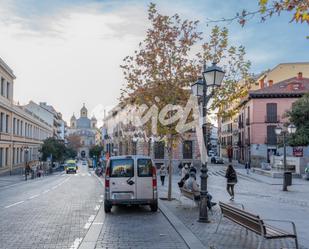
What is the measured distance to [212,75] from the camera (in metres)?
11.6

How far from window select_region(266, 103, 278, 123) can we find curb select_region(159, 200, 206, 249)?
4473 centimetres

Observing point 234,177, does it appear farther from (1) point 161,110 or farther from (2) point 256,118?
(2) point 256,118

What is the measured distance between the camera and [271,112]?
183ft

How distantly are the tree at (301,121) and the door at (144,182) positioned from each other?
30394 mm

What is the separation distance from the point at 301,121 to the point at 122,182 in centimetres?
3212

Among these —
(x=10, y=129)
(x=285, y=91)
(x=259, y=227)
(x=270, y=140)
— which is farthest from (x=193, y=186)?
(x=270, y=140)

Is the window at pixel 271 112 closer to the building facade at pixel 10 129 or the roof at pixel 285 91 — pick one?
the roof at pixel 285 91

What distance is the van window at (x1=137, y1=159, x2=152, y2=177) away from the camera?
13.8 m

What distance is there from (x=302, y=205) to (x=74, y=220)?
941 centimetres

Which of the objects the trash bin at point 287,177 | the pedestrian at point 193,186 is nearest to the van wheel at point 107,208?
the pedestrian at point 193,186

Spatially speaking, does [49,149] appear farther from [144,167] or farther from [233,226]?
[233,226]

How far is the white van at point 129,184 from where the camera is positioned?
13.5 metres

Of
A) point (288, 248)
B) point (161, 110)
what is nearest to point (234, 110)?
point (161, 110)

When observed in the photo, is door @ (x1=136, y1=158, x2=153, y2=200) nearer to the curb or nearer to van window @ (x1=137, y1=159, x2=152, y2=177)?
van window @ (x1=137, y1=159, x2=152, y2=177)
